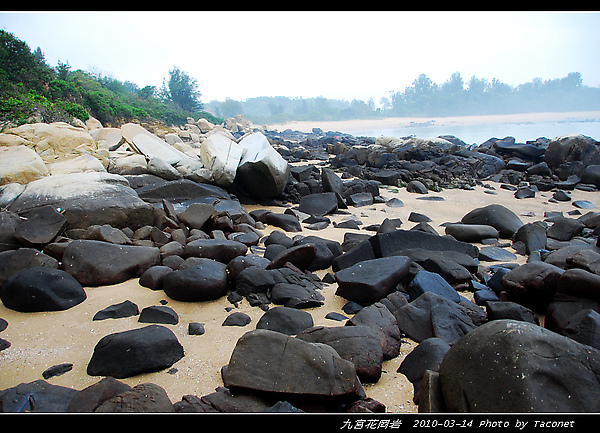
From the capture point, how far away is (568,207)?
6270 millimetres

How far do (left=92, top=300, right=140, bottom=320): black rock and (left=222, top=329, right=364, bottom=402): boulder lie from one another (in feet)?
3.46

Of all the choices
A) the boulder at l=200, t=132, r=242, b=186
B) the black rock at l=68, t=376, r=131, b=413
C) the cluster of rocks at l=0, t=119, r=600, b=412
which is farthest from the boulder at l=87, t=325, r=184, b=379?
the boulder at l=200, t=132, r=242, b=186

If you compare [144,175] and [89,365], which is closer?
[89,365]

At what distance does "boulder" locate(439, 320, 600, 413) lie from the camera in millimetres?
1238

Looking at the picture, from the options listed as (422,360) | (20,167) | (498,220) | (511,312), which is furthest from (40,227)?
(498,220)

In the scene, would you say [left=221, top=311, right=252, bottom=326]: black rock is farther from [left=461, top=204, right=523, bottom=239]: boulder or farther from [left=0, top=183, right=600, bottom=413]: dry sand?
[left=461, top=204, right=523, bottom=239]: boulder

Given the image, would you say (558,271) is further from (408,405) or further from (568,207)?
(568,207)

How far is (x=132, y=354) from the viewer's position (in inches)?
70.6

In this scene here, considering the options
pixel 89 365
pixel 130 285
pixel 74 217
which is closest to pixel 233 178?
pixel 74 217

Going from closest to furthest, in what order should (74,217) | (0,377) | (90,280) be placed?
(0,377), (90,280), (74,217)

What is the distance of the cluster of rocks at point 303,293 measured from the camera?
54.4 inches

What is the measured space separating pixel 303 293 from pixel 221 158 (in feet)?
13.5
